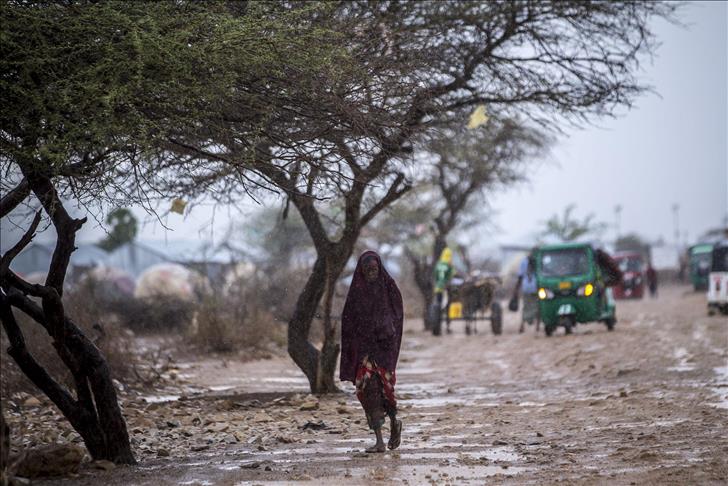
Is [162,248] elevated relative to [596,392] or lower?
elevated

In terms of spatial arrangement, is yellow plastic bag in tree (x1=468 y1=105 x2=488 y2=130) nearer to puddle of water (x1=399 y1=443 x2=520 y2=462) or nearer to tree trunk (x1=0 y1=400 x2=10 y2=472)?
puddle of water (x1=399 y1=443 x2=520 y2=462)

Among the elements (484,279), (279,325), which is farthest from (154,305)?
(484,279)

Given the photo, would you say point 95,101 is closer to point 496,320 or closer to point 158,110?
point 158,110

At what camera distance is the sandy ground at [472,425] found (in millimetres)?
7684

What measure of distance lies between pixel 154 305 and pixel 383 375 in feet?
55.9

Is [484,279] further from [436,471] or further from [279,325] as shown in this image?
[436,471]

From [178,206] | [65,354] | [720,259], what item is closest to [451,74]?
[178,206]

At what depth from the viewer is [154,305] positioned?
25.4m

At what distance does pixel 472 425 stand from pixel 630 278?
4087cm

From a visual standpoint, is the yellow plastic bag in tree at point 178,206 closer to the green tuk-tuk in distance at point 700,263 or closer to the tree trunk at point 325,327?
the tree trunk at point 325,327

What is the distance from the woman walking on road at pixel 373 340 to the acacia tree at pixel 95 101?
6.83 ft

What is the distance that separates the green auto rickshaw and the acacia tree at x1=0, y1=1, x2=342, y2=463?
1623cm

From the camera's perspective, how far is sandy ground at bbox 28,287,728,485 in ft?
25.2

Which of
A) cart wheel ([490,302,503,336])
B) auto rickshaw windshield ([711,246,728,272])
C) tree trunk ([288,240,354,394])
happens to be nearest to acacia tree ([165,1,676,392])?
tree trunk ([288,240,354,394])
